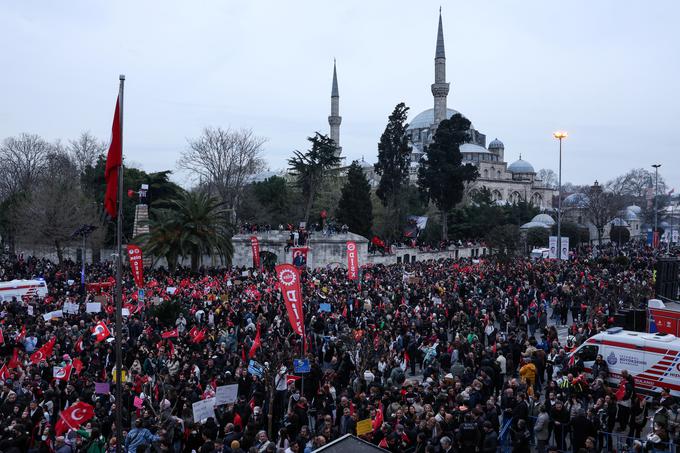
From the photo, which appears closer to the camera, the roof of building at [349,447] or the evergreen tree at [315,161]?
the roof of building at [349,447]

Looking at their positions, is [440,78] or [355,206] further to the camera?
[440,78]

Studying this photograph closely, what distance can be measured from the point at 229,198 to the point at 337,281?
77.0ft

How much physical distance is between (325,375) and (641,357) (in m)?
6.93

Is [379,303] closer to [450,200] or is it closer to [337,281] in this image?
[337,281]

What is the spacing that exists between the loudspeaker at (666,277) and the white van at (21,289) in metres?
24.7

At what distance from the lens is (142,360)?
1447 cm

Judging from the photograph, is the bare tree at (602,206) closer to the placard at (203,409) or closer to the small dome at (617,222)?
the small dome at (617,222)

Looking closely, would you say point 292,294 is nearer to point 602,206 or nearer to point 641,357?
point 641,357

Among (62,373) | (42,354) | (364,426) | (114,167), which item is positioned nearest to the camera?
(114,167)

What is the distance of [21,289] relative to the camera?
2453 centimetres

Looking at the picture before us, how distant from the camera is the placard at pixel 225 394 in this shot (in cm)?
1080

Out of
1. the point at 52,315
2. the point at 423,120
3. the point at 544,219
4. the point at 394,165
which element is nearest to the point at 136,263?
the point at 52,315

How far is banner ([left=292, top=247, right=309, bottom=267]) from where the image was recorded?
129ft

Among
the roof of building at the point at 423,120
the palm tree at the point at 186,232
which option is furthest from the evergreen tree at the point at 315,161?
the roof of building at the point at 423,120
